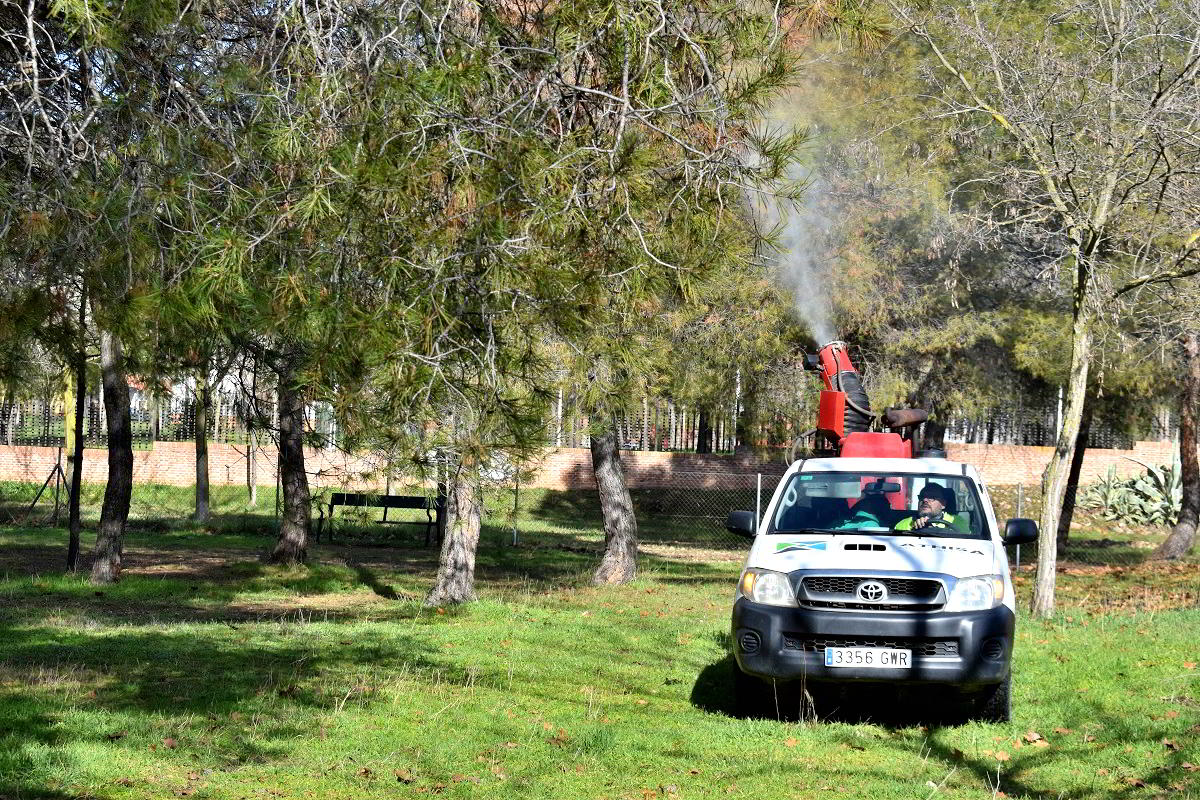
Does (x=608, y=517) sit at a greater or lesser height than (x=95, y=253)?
lesser

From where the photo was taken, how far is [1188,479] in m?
23.6

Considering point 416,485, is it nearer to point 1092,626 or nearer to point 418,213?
point 418,213

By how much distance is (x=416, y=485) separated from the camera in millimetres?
6707

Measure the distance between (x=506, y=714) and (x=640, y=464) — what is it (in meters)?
26.5

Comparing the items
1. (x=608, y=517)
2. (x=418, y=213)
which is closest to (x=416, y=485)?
(x=418, y=213)

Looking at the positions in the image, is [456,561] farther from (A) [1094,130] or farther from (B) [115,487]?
(A) [1094,130]

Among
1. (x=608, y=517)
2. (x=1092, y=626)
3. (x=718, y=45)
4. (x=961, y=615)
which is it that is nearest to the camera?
(x=718, y=45)

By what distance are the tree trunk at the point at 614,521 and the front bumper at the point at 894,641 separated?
10095 millimetres

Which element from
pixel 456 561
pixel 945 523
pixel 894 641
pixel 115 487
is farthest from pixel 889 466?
pixel 115 487

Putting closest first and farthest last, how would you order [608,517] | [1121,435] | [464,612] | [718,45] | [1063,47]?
1. [718,45]
2. [464,612]
3. [1063,47]
4. [608,517]
5. [1121,435]

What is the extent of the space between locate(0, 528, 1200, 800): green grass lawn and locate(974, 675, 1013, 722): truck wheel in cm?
10

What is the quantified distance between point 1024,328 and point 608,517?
10635 millimetres

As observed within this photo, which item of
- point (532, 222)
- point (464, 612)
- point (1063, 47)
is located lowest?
point (464, 612)

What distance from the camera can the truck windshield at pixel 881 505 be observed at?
9.32 metres
